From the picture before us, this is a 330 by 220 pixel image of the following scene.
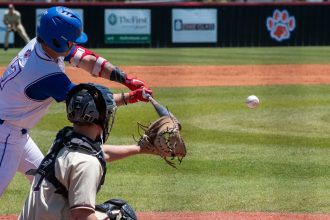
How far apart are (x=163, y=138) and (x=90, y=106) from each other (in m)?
0.82

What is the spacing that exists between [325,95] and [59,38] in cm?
1031

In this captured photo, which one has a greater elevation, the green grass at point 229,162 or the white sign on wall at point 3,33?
the green grass at point 229,162

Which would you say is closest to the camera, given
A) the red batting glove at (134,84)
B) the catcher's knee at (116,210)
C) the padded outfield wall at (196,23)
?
the catcher's knee at (116,210)

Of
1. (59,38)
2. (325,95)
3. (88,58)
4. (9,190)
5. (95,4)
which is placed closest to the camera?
(59,38)

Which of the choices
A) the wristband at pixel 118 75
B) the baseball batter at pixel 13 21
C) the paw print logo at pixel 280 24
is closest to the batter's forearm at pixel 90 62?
the wristband at pixel 118 75

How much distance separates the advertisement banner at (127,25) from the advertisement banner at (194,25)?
95 cm

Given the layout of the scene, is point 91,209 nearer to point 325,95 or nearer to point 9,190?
point 9,190

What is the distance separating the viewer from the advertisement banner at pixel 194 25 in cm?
2678

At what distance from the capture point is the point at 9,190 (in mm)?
7652

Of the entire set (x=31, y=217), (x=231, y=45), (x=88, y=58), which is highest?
(x=88, y=58)

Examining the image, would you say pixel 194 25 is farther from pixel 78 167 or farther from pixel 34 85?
pixel 78 167

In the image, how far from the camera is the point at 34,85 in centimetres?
500

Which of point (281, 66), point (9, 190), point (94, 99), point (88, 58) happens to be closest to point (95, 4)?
point (281, 66)

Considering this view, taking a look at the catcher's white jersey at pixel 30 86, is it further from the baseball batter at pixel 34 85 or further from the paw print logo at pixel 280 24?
the paw print logo at pixel 280 24
